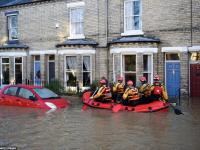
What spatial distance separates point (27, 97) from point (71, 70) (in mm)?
8734

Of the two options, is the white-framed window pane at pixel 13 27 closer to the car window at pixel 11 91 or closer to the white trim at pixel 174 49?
the car window at pixel 11 91

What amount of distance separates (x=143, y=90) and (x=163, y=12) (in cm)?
670

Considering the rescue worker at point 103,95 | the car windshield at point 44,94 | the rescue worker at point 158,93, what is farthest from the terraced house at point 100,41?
the car windshield at point 44,94

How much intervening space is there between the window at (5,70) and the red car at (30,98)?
1182 cm

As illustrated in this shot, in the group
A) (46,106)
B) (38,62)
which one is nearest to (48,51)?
(38,62)

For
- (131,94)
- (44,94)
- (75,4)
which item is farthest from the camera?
(75,4)

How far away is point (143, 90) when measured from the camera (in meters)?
19.0

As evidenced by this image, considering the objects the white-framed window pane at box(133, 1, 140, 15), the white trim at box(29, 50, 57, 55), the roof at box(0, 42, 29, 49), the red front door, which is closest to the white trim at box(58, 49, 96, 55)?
the white trim at box(29, 50, 57, 55)

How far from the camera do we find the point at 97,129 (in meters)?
13.9

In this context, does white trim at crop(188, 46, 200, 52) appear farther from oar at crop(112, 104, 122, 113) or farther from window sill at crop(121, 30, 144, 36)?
oar at crop(112, 104, 122, 113)

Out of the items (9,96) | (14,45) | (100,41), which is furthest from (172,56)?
(14,45)

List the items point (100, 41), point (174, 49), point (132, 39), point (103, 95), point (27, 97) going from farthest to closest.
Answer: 1. point (100, 41)
2. point (132, 39)
3. point (174, 49)
4. point (27, 97)
5. point (103, 95)

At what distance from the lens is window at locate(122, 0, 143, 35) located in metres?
25.0

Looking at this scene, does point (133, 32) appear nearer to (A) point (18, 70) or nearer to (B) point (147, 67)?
(B) point (147, 67)
